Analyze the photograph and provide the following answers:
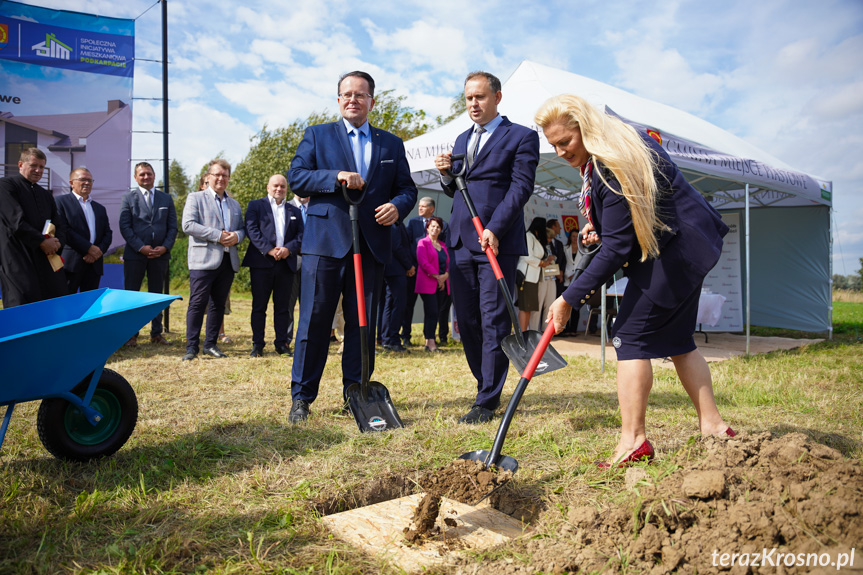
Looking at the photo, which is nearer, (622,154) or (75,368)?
(622,154)

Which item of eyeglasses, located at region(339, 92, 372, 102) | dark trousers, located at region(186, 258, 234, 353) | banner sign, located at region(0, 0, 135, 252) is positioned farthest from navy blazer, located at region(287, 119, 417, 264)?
banner sign, located at region(0, 0, 135, 252)

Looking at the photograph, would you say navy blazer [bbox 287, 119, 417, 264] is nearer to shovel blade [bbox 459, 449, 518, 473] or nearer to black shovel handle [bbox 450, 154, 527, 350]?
black shovel handle [bbox 450, 154, 527, 350]

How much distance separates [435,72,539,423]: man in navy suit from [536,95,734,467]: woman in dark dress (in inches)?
39.3

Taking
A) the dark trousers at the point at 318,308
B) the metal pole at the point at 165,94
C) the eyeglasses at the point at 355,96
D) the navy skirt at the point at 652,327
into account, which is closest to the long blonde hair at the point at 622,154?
the navy skirt at the point at 652,327

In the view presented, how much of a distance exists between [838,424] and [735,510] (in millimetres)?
2430

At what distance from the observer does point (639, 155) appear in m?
2.39

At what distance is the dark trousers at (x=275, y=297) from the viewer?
643 cm

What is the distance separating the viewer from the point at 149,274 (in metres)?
6.96

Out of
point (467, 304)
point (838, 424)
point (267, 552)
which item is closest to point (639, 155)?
point (467, 304)

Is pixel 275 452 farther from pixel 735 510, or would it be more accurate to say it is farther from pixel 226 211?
pixel 226 211

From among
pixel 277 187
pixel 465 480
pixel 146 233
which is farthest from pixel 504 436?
pixel 146 233

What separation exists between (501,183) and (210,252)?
366 centimetres

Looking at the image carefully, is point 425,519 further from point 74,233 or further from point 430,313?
point 74,233

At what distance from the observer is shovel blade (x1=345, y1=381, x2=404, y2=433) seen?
3.20 metres
